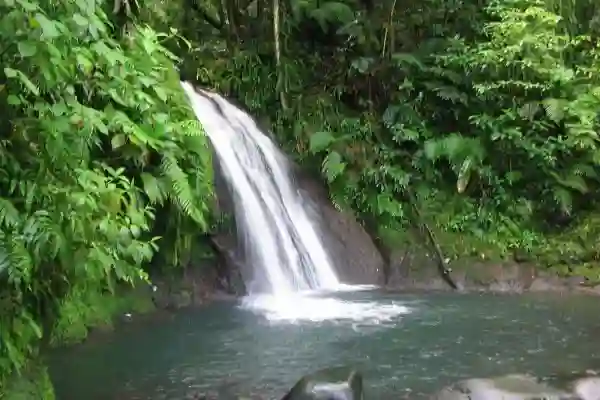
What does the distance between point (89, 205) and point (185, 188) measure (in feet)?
12.0

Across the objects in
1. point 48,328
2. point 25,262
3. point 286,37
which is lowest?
point 48,328

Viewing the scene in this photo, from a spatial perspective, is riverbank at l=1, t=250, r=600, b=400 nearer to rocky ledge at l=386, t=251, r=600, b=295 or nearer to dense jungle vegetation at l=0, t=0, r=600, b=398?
rocky ledge at l=386, t=251, r=600, b=295

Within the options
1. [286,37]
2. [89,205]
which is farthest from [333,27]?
[89,205]

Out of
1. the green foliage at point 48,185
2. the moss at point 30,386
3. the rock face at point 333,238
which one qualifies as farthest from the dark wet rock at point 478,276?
the moss at point 30,386

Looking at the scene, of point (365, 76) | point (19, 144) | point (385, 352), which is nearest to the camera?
point (19, 144)

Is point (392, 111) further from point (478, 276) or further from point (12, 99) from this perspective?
point (12, 99)

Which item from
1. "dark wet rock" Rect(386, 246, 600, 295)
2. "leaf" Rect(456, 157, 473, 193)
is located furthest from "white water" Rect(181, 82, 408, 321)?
"leaf" Rect(456, 157, 473, 193)

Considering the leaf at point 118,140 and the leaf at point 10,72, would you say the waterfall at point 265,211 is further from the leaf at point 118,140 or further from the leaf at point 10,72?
the leaf at point 10,72

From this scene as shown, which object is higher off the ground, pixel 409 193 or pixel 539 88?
pixel 539 88

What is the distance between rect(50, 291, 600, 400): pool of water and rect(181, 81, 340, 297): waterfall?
873 mm

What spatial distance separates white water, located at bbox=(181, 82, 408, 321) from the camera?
28.8ft

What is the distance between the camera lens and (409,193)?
10953 millimetres

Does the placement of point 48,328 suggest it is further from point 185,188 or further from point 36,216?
point 185,188

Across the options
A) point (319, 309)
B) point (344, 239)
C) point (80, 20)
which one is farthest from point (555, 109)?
point (80, 20)
